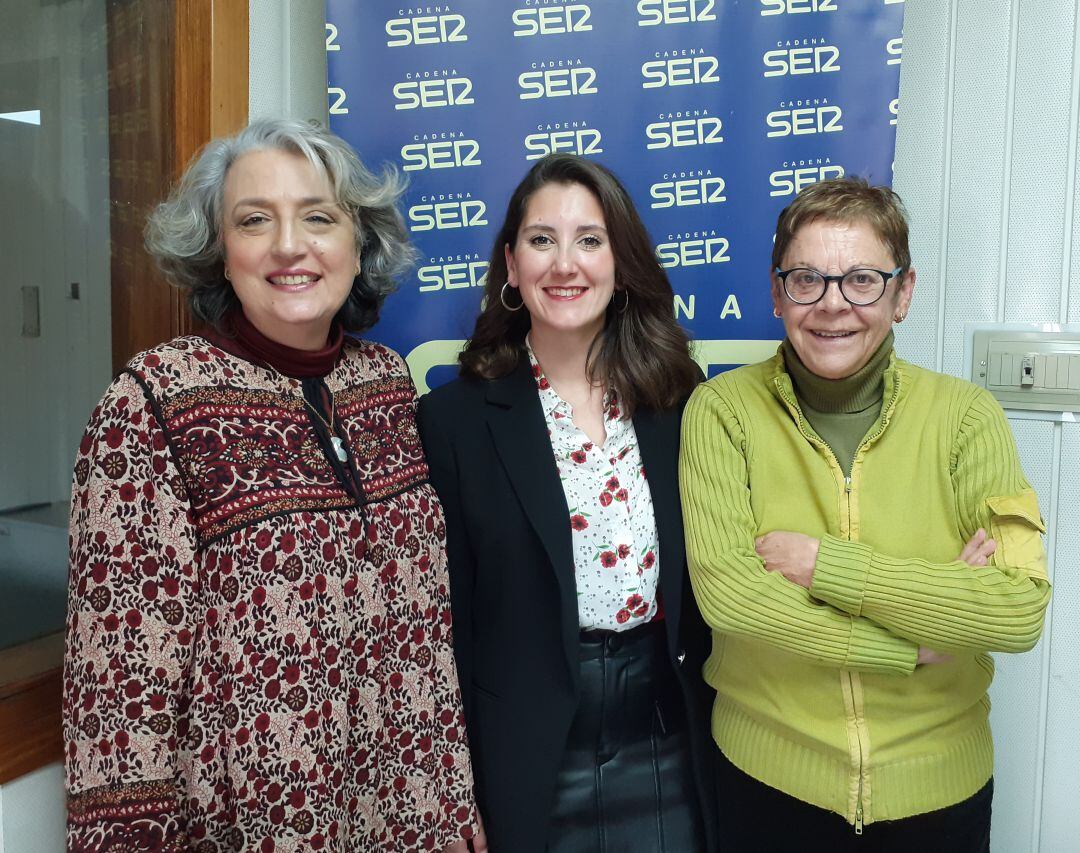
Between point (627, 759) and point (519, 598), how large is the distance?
1.25ft

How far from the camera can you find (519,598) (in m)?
1.59

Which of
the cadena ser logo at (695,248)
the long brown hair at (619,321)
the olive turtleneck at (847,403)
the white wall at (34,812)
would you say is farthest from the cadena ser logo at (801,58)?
the white wall at (34,812)

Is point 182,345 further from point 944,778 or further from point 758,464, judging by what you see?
point 944,778

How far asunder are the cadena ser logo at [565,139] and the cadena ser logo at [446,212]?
19 centimetres

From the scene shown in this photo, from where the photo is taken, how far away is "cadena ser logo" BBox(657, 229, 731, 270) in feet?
6.79

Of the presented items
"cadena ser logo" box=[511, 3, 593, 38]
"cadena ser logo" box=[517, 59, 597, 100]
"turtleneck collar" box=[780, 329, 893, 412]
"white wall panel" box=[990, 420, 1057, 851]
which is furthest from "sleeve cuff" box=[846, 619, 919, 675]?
"cadena ser logo" box=[511, 3, 593, 38]

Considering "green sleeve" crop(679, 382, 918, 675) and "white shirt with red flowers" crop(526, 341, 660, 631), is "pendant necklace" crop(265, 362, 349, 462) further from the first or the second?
"green sleeve" crop(679, 382, 918, 675)

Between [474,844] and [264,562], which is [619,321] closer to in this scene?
[264,562]

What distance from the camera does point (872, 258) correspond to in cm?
141

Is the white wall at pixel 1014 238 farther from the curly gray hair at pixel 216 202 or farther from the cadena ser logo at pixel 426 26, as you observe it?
the curly gray hair at pixel 216 202

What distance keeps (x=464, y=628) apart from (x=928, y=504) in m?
0.86

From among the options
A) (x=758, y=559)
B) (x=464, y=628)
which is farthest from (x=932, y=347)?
(x=464, y=628)

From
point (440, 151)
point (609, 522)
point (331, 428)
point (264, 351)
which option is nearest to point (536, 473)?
point (609, 522)

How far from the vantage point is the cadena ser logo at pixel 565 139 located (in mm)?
2088
